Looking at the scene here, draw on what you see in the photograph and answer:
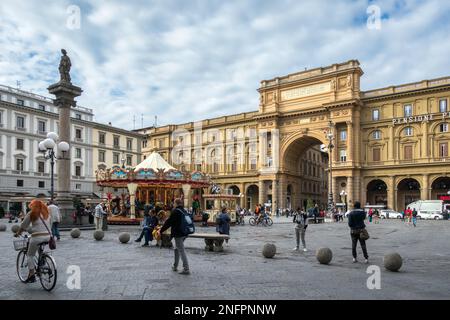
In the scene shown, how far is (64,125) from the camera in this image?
2256cm

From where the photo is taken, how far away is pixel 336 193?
5631 centimetres

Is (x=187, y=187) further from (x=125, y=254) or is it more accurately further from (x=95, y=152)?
(x=95, y=152)

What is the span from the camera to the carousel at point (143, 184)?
30.5 m

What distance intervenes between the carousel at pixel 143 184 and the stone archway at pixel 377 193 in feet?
102

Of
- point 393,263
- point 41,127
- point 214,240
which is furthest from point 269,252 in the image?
point 41,127

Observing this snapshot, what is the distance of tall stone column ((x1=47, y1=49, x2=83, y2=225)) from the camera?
73.6 ft

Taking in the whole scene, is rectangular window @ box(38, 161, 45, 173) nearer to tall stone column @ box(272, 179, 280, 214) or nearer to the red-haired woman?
tall stone column @ box(272, 179, 280, 214)

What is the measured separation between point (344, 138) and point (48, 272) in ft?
174

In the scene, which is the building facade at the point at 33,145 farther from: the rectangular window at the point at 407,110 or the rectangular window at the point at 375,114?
the rectangular window at the point at 407,110

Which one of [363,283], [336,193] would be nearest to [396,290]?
[363,283]

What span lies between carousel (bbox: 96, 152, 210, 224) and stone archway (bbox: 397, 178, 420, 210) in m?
32.1

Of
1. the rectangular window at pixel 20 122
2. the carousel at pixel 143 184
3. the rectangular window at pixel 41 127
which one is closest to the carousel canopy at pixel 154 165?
the carousel at pixel 143 184

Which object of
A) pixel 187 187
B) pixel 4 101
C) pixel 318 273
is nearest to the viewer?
pixel 318 273
